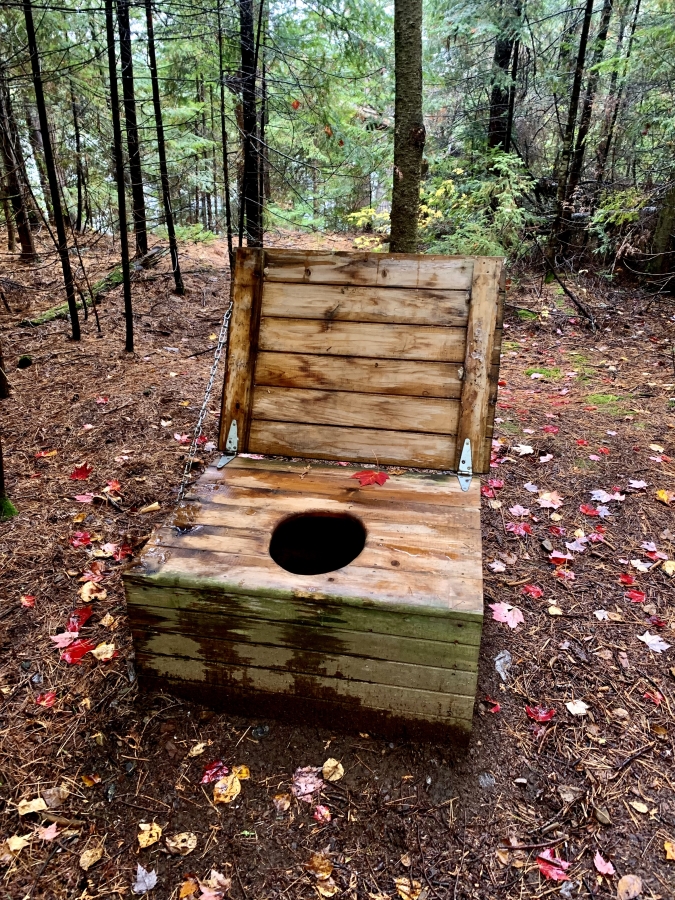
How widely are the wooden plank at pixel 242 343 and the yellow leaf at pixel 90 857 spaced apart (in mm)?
1710

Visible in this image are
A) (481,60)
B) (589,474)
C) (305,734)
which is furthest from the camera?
(481,60)

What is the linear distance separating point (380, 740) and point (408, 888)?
0.46m

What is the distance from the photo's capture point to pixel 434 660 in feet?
6.07

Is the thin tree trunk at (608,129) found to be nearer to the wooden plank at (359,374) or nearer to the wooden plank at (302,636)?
the wooden plank at (359,374)

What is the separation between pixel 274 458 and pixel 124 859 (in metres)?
1.74

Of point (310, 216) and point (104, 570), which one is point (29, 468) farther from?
point (310, 216)

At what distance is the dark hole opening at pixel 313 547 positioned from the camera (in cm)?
259

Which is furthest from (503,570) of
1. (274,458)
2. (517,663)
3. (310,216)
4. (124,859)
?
(310,216)

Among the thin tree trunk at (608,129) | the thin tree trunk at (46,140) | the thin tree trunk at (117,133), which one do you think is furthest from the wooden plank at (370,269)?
the thin tree trunk at (608,129)

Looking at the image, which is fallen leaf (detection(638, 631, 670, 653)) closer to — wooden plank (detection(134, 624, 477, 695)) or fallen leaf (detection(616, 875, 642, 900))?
fallen leaf (detection(616, 875, 642, 900))

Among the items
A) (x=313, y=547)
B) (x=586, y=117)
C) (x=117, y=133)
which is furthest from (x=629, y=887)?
(x=586, y=117)

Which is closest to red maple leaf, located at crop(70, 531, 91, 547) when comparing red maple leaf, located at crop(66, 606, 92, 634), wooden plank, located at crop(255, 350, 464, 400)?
red maple leaf, located at crop(66, 606, 92, 634)

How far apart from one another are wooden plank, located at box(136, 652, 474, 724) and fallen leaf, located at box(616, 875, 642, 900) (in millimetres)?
624

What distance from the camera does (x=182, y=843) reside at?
69.4 inches
